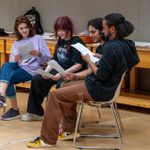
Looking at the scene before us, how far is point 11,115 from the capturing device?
4879 millimetres

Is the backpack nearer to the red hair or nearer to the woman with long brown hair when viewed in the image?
the woman with long brown hair

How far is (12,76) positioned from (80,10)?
74.4 inches

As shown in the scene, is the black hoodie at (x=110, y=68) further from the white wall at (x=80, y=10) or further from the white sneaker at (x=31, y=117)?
the white wall at (x=80, y=10)

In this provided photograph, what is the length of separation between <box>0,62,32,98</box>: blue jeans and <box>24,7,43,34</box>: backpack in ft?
5.80

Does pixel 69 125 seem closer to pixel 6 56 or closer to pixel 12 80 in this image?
pixel 12 80

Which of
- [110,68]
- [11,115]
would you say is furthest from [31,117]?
[110,68]

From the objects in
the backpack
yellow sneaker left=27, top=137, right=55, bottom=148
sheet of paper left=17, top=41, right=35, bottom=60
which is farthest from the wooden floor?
the backpack

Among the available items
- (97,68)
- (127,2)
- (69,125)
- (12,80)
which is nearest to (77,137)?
(69,125)

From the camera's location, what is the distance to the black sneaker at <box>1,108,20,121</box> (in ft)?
15.9

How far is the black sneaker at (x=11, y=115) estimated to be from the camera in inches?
190

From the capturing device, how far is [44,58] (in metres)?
4.84

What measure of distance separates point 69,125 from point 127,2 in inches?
88.8

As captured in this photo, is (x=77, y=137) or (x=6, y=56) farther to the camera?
(x=6, y=56)

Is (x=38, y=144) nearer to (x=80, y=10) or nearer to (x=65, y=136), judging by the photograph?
(x=65, y=136)
